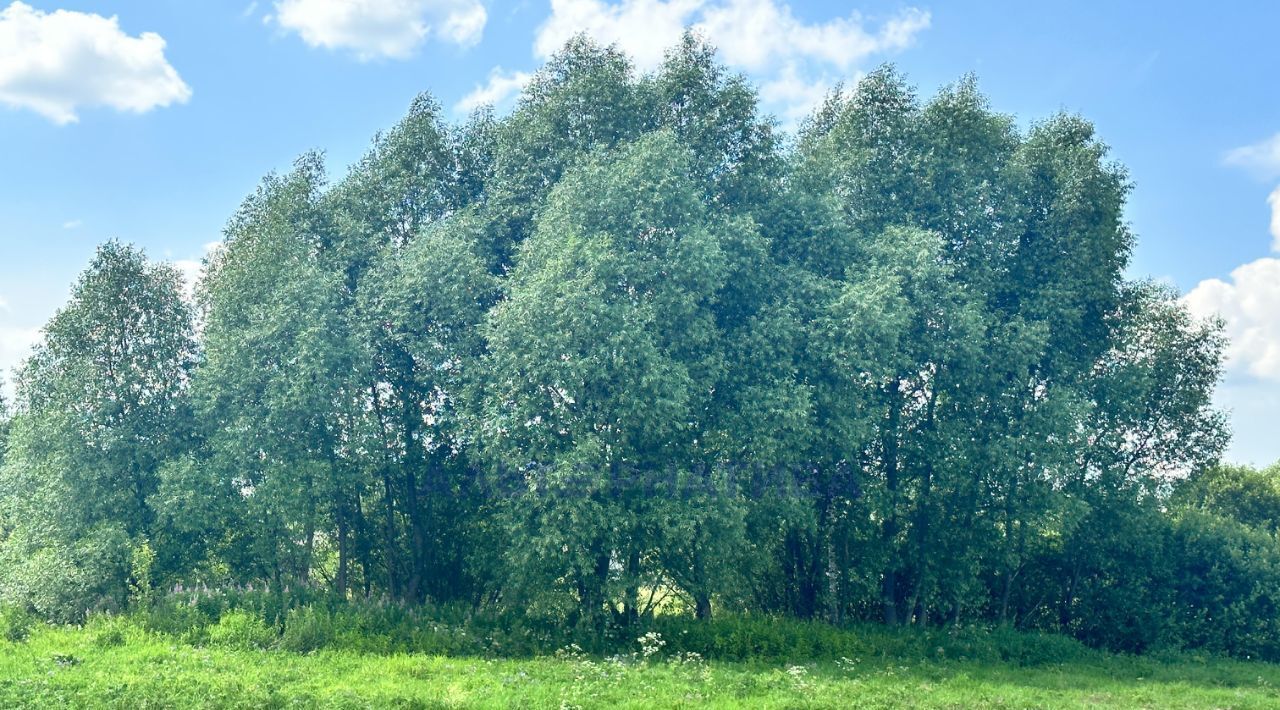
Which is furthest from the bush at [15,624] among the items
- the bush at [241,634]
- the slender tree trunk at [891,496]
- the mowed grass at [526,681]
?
the slender tree trunk at [891,496]

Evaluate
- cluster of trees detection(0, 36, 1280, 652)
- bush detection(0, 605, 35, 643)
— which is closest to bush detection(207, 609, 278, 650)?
cluster of trees detection(0, 36, 1280, 652)

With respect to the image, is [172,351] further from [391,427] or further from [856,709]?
[856,709]

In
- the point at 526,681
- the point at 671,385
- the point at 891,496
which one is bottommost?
the point at 526,681

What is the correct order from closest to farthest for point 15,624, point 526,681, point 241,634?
point 526,681
point 241,634
point 15,624

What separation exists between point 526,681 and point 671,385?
318 inches

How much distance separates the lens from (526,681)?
18688 mm

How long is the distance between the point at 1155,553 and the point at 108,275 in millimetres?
37013

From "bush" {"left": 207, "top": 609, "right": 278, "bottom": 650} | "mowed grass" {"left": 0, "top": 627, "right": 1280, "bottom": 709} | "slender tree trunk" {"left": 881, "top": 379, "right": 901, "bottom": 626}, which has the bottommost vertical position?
"mowed grass" {"left": 0, "top": 627, "right": 1280, "bottom": 709}

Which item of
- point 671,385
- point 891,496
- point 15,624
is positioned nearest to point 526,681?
point 671,385

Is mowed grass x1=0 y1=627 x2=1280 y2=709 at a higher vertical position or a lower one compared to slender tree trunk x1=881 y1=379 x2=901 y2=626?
lower

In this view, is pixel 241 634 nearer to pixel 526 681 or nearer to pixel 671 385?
pixel 526 681

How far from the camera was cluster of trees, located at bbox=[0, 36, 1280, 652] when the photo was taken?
24.0 m

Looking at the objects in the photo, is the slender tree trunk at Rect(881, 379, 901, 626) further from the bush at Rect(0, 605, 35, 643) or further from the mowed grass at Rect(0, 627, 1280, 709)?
the bush at Rect(0, 605, 35, 643)

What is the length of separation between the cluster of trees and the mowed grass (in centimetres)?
396
